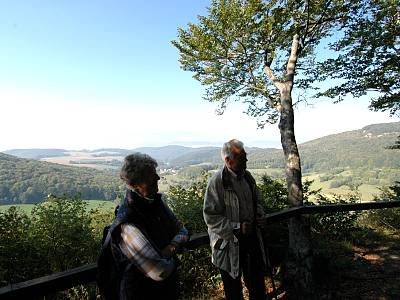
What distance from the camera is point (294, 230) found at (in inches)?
251

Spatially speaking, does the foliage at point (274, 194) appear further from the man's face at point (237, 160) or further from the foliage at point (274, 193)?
the man's face at point (237, 160)

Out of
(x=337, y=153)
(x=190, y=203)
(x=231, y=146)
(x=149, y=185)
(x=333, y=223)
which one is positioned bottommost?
(x=337, y=153)

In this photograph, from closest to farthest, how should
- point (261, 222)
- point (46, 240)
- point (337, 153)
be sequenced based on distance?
1. point (261, 222)
2. point (46, 240)
3. point (337, 153)

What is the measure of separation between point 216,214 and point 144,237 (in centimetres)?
160

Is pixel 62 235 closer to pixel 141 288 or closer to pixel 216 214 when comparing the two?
pixel 216 214

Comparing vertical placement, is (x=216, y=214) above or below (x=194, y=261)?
above

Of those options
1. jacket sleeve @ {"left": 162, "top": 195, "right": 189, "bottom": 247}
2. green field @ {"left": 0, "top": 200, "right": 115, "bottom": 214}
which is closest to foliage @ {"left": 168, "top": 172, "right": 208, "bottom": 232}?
green field @ {"left": 0, "top": 200, "right": 115, "bottom": 214}

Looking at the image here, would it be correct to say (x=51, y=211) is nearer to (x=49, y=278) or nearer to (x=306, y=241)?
(x=49, y=278)

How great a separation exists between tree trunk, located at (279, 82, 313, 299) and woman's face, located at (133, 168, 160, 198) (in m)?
4.05

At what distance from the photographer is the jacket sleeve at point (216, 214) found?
3.47m

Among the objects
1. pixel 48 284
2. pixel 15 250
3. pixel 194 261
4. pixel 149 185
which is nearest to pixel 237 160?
pixel 149 185

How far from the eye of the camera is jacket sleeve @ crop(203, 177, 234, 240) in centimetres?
347

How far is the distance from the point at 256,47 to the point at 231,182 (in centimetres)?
677

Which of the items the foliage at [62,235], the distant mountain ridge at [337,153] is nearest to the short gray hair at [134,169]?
the foliage at [62,235]
